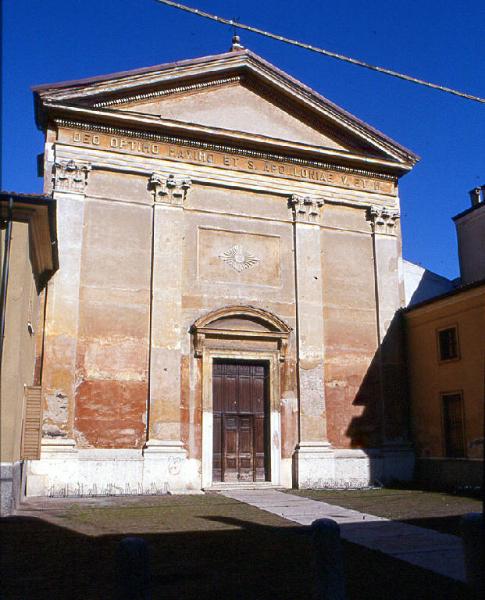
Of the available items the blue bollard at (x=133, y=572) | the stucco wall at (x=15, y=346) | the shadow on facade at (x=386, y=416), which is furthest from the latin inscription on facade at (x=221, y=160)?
the blue bollard at (x=133, y=572)

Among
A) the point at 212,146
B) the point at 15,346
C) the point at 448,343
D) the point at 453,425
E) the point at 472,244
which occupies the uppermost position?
the point at 212,146

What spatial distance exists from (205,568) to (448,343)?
1161 cm

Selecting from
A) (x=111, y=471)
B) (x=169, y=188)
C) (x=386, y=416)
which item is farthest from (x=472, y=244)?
(x=111, y=471)

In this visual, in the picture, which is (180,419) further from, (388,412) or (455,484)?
(455,484)

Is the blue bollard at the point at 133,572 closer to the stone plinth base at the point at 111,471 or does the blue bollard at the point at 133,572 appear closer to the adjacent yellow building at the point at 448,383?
the stone plinth base at the point at 111,471

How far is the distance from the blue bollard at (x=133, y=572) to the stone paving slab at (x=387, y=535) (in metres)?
3.56

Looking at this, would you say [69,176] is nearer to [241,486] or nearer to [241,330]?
[241,330]

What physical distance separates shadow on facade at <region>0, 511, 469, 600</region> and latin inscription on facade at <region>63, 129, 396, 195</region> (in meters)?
10.1

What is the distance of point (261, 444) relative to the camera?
16.6 m

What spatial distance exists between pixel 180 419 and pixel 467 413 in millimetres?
7132

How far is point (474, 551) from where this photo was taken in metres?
6.04

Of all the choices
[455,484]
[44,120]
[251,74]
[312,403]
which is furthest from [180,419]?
[251,74]

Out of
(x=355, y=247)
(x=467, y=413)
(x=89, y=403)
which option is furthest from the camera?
(x=355, y=247)

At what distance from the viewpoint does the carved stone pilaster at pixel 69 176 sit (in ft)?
51.7
